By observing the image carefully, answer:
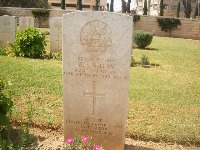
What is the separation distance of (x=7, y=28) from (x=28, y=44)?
179 centimetres

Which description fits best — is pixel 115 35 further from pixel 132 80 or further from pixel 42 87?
pixel 132 80

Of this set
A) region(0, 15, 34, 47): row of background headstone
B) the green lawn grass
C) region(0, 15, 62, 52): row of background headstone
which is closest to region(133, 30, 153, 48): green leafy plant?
region(0, 15, 62, 52): row of background headstone

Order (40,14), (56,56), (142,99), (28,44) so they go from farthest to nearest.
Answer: (40,14) < (56,56) < (28,44) < (142,99)

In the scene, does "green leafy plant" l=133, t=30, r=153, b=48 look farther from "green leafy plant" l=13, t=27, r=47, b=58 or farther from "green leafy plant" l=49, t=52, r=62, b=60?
"green leafy plant" l=13, t=27, r=47, b=58

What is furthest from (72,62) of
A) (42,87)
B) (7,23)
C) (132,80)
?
(7,23)

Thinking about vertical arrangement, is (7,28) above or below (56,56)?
above

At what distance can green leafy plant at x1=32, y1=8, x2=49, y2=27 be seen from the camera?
32469 mm

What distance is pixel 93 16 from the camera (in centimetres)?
345

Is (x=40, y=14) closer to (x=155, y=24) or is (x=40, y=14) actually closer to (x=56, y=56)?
(x=155, y=24)

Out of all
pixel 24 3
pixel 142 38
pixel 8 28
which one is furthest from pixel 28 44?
pixel 24 3

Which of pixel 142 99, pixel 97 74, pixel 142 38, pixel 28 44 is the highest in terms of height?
pixel 142 38

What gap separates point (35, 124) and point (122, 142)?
5.31 feet

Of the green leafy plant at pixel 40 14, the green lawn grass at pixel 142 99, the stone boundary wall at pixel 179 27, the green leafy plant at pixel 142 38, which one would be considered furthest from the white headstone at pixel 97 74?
the stone boundary wall at pixel 179 27

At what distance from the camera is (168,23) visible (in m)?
32.8
